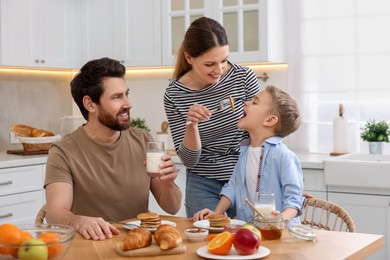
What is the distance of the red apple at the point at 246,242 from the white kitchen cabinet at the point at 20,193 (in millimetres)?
2415

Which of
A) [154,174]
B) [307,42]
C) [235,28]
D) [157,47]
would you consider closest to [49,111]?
[157,47]

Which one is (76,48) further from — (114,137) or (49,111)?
(114,137)

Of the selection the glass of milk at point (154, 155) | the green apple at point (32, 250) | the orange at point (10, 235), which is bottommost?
the green apple at point (32, 250)

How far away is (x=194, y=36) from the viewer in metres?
2.71

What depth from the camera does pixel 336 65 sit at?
169 inches

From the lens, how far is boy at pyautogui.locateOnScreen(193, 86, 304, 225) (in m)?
2.37

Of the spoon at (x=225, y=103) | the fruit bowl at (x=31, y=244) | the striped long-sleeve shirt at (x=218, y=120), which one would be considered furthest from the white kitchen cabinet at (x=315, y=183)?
the fruit bowl at (x=31, y=244)

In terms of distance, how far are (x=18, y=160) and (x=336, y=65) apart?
2.11 m

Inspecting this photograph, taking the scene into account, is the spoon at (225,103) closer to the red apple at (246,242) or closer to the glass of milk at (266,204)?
the glass of milk at (266,204)

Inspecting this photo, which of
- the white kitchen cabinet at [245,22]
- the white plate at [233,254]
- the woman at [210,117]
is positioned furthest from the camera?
the white kitchen cabinet at [245,22]

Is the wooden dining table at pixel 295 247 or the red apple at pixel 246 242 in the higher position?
the red apple at pixel 246 242

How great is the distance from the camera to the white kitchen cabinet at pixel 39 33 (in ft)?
14.1

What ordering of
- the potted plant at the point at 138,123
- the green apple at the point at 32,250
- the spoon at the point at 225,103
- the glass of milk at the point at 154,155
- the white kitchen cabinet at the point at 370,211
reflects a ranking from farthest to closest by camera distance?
the potted plant at the point at 138,123 < the white kitchen cabinet at the point at 370,211 < the spoon at the point at 225,103 < the glass of milk at the point at 154,155 < the green apple at the point at 32,250

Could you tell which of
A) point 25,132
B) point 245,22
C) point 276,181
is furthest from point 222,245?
point 25,132
